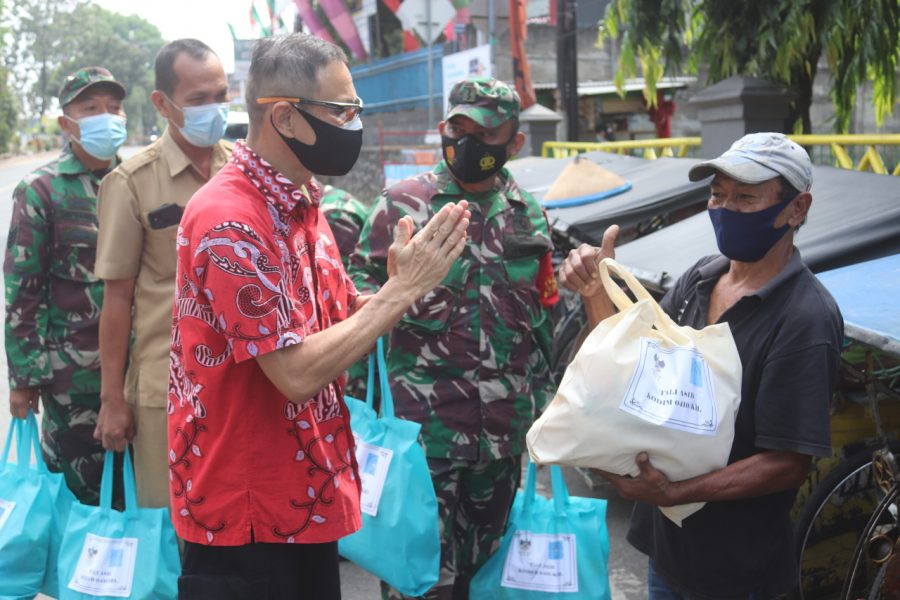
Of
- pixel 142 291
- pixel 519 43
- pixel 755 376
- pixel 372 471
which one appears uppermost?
→ pixel 519 43

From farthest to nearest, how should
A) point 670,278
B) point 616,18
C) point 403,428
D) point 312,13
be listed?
point 312,13
point 616,18
point 670,278
point 403,428

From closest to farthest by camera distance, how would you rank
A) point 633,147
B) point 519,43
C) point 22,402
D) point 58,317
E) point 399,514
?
point 399,514 → point 22,402 → point 58,317 → point 633,147 → point 519,43

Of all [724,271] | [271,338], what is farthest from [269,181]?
[724,271]

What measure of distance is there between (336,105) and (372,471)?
4.07 feet

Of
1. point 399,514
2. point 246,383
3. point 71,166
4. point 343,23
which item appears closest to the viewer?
point 246,383

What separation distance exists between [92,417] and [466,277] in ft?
5.30

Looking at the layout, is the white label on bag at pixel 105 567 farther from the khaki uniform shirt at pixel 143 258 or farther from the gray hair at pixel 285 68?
the gray hair at pixel 285 68

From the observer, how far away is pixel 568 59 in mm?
11680

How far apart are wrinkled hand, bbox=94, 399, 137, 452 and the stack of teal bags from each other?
0.05 metres

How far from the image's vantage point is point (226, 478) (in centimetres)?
204

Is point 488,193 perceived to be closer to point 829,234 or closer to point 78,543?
point 829,234

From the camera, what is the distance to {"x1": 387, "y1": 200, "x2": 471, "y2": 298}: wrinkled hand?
200 centimetres

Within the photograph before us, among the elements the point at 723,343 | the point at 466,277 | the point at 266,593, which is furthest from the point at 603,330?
the point at 466,277

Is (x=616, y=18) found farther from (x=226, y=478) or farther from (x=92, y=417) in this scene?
(x=226, y=478)
